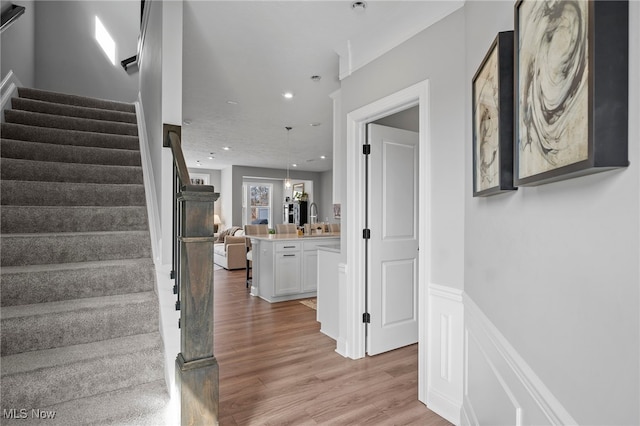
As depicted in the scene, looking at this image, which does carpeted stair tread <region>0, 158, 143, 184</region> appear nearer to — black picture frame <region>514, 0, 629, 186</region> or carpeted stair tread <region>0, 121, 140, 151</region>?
carpeted stair tread <region>0, 121, 140, 151</region>

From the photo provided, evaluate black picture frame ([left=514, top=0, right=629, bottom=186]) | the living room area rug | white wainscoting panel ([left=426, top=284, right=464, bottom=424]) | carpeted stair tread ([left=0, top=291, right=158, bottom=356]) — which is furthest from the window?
black picture frame ([left=514, top=0, right=629, bottom=186])

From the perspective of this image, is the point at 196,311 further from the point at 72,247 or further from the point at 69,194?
the point at 69,194

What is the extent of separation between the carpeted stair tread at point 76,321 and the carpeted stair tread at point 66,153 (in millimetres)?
1506

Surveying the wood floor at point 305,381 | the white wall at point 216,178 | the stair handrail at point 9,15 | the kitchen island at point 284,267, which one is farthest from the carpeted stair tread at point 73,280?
the white wall at point 216,178

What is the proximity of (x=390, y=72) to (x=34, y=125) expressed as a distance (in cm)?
331

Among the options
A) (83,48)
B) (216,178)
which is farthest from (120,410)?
(216,178)

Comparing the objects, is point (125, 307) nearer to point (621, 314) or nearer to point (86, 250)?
point (86, 250)

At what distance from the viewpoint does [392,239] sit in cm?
306

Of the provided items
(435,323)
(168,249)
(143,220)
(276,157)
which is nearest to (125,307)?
(168,249)

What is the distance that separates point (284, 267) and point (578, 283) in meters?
4.35

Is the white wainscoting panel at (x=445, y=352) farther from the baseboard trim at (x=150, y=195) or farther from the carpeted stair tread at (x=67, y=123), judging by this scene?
the carpeted stair tread at (x=67, y=123)

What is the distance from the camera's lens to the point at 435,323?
2.21 metres

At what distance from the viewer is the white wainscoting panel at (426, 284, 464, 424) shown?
205 centimetres

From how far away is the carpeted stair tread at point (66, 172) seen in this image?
2.58m
